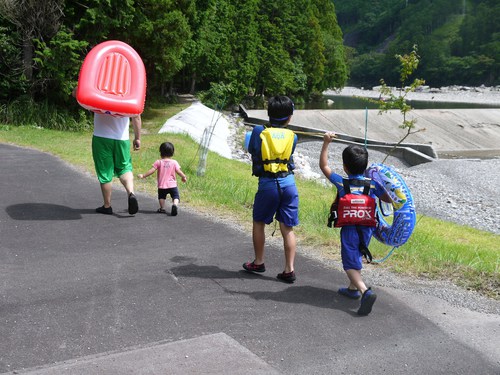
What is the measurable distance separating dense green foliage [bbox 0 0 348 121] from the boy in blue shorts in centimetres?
1689

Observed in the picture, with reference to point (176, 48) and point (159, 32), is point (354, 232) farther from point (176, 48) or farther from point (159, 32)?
point (176, 48)

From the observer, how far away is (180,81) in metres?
47.5

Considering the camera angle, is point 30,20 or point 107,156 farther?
point 30,20

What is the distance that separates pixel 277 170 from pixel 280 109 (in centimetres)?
56

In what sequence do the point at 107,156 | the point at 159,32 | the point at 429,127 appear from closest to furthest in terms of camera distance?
the point at 107,156 → the point at 159,32 → the point at 429,127

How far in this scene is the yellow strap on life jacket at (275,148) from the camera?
16.7ft

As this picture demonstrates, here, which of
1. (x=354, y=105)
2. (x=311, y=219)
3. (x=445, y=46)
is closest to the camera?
(x=311, y=219)

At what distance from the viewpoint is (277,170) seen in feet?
16.8

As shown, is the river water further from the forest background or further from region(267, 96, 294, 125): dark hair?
region(267, 96, 294, 125): dark hair

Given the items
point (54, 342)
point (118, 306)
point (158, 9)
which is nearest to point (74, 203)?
point (118, 306)

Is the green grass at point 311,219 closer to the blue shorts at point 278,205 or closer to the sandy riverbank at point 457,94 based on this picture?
the blue shorts at point 278,205

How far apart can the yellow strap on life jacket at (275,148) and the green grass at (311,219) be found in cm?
156

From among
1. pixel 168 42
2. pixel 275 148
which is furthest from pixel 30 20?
pixel 275 148

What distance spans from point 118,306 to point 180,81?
44337 millimetres
